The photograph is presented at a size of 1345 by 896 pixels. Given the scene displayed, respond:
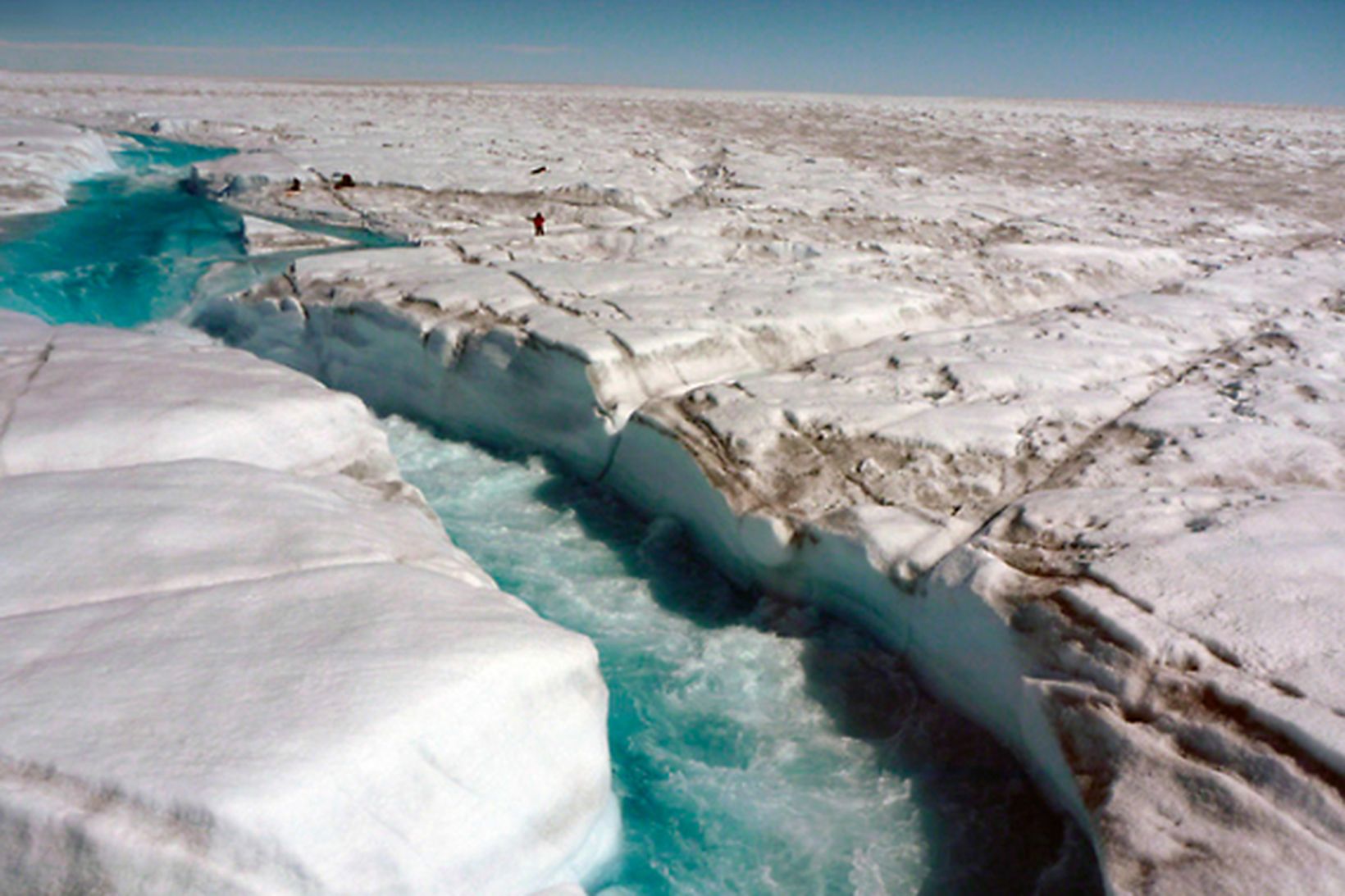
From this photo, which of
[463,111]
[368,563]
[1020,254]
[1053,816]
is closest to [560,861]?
[368,563]

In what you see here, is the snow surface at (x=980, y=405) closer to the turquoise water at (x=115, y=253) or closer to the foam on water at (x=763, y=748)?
the foam on water at (x=763, y=748)

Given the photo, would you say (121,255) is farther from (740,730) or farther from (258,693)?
(740,730)

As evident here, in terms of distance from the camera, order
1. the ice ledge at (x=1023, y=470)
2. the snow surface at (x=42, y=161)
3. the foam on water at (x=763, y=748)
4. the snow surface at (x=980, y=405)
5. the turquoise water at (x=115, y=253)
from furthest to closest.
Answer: the snow surface at (x=42, y=161) < the turquoise water at (x=115, y=253) < the foam on water at (x=763, y=748) < the snow surface at (x=980, y=405) < the ice ledge at (x=1023, y=470)

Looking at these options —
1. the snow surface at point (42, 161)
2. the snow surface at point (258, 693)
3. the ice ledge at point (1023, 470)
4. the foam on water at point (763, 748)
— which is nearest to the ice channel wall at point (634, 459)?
the ice ledge at point (1023, 470)

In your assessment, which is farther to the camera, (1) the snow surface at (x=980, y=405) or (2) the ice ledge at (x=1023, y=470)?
(1) the snow surface at (x=980, y=405)

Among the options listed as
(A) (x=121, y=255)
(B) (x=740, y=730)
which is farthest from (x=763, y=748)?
(A) (x=121, y=255)

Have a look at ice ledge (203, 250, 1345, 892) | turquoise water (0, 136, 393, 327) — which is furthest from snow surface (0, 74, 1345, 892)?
turquoise water (0, 136, 393, 327)

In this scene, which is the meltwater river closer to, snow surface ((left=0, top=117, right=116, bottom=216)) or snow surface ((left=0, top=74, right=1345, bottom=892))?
snow surface ((left=0, top=74, right=1345, bottom=892))
